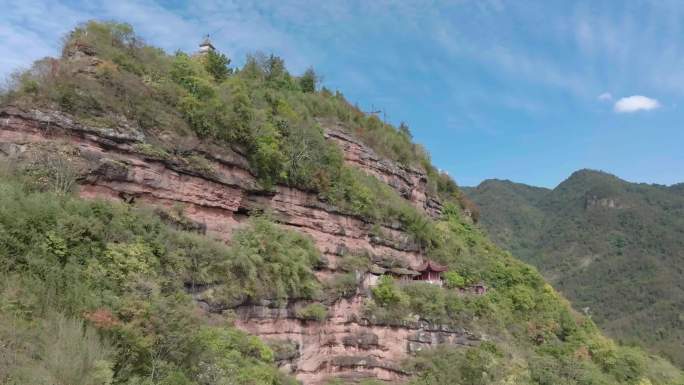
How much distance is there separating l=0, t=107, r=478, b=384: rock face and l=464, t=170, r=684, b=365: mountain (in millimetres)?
37598

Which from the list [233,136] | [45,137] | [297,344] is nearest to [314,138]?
[233,136]

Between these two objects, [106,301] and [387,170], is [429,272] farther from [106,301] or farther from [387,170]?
[106,301]

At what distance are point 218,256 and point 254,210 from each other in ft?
13.6

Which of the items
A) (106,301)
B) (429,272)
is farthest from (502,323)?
(106,301)

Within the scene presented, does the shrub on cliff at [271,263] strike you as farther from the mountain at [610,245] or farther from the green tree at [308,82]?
the mountain at [610,245]

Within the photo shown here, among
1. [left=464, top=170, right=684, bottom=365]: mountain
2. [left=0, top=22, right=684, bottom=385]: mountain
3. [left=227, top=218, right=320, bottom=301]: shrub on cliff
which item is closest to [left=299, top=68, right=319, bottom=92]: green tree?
[left=0, top=22, right=684, bottom=385]: mountain

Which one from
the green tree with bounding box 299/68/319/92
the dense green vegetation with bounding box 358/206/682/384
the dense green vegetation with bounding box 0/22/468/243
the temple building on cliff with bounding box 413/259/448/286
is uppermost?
the green tree with bounding box 299/68/319/92

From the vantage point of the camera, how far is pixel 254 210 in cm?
1898

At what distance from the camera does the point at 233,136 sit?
1838 centimetres

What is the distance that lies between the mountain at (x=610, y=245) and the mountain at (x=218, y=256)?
33316mm

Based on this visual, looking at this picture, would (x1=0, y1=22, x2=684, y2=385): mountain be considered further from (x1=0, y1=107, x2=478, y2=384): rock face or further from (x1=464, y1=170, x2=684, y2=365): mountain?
(x1=464, y1=170, x2=684, y2=365): mountain

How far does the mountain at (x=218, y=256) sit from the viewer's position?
10.4m

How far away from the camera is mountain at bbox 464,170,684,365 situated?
67188 mm

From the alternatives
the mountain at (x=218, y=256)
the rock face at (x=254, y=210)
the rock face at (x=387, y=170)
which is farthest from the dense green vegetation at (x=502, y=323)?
the rock face at (x=387, y=170)
